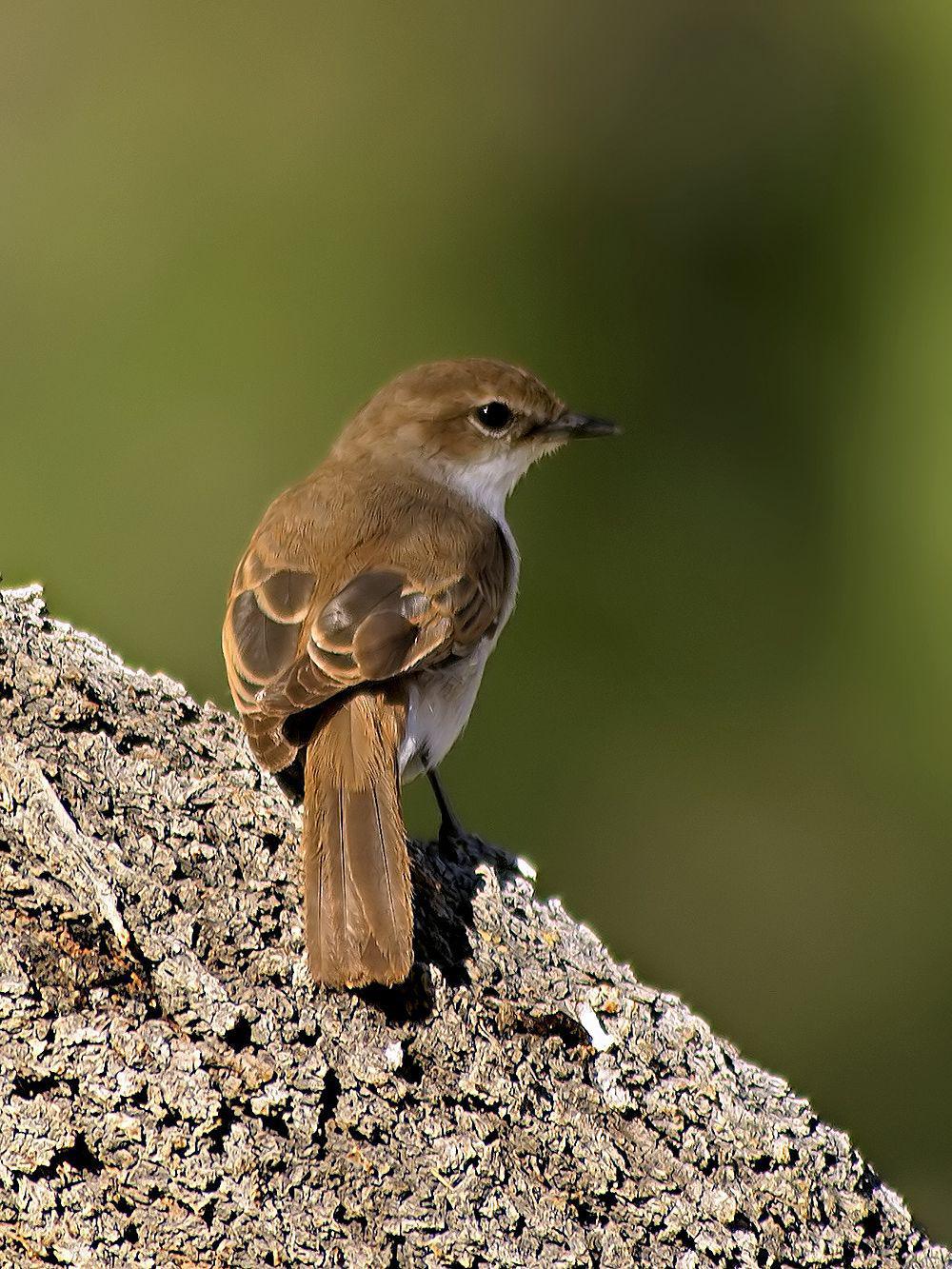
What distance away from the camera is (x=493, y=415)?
472cm

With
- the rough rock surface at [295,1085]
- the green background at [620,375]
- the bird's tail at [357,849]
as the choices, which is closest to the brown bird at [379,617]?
the bird's tail at [357,849]

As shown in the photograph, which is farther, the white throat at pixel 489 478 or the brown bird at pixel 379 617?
the white throat at pixel 489 478

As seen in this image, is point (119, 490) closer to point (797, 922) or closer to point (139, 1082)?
point (797, 922)

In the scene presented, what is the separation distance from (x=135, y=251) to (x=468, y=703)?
3204mm

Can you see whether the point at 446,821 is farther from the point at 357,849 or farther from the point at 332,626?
the point at 357,849

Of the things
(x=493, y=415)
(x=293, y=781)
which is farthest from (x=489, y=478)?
(x=293, y=781)

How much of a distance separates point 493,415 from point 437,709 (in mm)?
1199

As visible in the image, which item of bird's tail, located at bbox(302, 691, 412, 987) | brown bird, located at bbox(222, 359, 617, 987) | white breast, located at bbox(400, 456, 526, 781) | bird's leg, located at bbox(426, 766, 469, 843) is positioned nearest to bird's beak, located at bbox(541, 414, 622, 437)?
brown bird, located at bbox(222, 359, 617, 987)

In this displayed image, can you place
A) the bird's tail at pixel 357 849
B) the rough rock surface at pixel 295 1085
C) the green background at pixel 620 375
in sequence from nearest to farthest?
1. the rough rock surface at pixel 295 1085
2. the bird's tail at pixel 357 849
3. the green background at pixel 620 375

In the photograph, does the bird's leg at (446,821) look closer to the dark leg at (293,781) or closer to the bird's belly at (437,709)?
the bird's belly at (437,709)

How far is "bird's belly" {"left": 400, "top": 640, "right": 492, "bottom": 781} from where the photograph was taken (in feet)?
12.4

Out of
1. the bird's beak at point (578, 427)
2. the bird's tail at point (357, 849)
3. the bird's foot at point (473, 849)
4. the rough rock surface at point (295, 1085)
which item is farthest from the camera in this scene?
the bird's beak at point (578, 427)

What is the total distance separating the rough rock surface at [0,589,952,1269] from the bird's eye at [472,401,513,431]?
2.13m

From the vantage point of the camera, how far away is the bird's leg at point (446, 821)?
3.49 m
